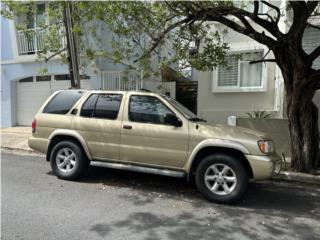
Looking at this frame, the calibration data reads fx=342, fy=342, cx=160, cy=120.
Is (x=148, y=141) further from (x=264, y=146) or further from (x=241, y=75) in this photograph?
(x=241, y=75)

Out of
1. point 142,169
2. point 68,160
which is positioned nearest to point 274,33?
point 142,169

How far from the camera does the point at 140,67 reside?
9.38m

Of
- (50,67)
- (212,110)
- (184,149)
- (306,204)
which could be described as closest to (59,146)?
(184,149)

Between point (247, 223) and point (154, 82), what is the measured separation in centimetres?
948

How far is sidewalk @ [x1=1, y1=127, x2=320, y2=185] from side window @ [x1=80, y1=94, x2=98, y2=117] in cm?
425

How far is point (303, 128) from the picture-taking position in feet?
25.5

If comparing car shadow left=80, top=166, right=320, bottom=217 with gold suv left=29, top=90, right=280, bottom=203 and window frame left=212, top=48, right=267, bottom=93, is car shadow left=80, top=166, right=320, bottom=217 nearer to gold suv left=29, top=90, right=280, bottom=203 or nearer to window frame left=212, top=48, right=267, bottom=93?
gold suv left=29, top=90, right=280, bottom=203

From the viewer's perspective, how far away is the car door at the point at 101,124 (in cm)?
659

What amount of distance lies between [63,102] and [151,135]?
7.40ft

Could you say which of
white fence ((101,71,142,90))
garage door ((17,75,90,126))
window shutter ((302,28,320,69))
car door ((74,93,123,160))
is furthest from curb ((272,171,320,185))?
garage door ((17,75,90,126))

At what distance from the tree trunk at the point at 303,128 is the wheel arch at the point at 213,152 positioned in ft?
8.66

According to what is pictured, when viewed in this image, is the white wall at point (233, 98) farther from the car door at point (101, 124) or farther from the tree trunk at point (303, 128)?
the car door at point (101, 124)

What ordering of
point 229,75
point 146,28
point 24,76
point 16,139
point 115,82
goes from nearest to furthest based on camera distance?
point 146,28 < point 229,75 < point 16,139 < point 115,82 < point 24,76

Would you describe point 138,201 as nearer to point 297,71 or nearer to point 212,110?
point 297,71
